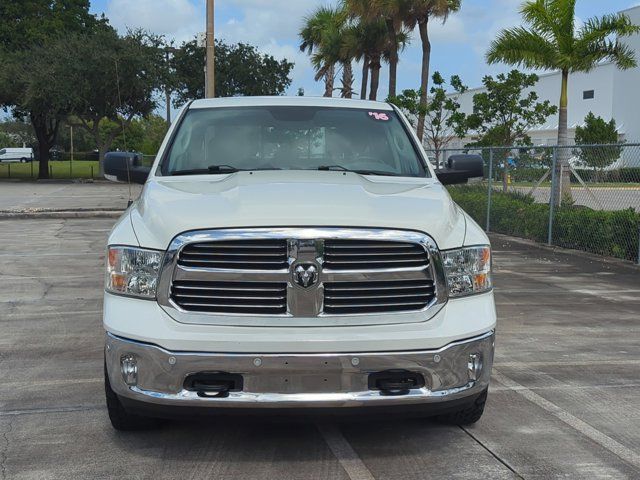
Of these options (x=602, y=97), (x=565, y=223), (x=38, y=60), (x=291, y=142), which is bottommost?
(x=565, y=223)

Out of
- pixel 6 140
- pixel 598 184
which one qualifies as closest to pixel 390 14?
pixel 598 184

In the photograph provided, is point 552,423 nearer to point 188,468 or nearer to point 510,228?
point 188,468

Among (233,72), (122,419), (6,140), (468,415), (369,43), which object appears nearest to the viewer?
(122,419)

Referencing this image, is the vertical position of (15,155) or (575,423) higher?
(15,155)

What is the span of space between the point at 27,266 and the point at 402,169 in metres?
7.74

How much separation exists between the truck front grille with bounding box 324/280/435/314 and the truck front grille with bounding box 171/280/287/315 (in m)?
0.26

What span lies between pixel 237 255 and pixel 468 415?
5.77 feet

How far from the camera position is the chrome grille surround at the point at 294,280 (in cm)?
376

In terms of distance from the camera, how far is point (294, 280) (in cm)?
377

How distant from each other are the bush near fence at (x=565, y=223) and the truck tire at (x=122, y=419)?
30.9 ft

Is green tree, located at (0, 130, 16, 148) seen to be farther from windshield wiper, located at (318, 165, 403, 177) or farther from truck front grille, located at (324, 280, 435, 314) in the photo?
truck front grille, located at (324, 280, 435, 314)

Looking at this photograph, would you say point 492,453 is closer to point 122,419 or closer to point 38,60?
point 122,419

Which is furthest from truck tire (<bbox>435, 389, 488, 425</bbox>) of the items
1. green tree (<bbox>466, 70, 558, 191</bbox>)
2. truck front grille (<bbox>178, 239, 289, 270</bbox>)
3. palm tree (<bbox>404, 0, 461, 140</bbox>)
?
palm tree (<bbox>404, 0, 461, 140</bbox>)

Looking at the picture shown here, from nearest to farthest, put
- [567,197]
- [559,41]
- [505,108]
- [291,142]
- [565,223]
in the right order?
1. [291,142]
2. [565,223]
3. [567,197]
4. [559,41]
5. [505,108]
